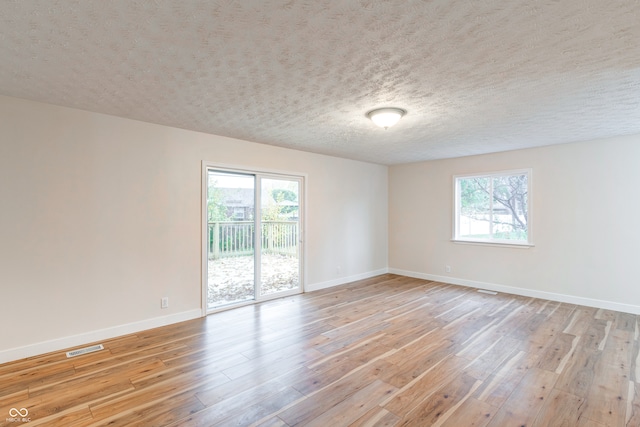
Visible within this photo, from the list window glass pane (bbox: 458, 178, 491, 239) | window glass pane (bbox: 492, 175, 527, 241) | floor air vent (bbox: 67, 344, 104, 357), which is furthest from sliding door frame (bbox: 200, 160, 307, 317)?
window glass pane (bbox: 492, 175, 527, 241)

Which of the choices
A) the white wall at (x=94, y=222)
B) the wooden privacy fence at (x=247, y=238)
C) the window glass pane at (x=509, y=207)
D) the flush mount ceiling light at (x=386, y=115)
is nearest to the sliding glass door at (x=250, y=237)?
the wooden privacy fence at (x=247, y=238)

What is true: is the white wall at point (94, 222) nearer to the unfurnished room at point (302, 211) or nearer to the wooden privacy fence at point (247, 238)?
the unfurnished room at point (302, 211)

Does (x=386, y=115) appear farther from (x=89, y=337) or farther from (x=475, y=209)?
(x=89, y=337)

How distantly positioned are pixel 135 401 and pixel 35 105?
290 cm

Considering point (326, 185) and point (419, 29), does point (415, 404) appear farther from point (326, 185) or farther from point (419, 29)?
point (326, 185)

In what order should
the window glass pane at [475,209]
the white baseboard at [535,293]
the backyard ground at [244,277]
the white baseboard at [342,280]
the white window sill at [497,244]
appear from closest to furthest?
the white baseboard at [535,293]
the backyard ground at [244,277]
the white window sill at [497,244]
the white baseboard at [342,280]
the window glass pane at [475,209]

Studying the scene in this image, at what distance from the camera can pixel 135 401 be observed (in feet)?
7.32

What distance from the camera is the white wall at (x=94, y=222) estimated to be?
9.36 feet

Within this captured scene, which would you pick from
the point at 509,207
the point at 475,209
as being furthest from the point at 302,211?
the point at 509,207

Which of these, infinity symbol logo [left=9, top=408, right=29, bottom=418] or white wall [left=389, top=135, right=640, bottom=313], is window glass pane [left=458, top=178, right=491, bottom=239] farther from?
infinity symbol logo [left=9, top=408, right=29, bottom=418]

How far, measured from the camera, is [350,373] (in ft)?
8.62

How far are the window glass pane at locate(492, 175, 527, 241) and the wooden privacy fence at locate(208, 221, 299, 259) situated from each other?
361 centimetres

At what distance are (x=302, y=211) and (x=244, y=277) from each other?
4.84ft

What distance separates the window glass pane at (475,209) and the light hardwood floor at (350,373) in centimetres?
184
